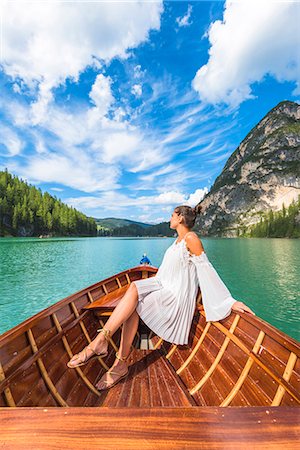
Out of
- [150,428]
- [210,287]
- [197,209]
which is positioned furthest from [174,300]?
[150,428]

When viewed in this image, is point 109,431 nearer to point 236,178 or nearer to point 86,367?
point 86,367

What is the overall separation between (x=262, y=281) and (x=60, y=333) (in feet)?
62.0

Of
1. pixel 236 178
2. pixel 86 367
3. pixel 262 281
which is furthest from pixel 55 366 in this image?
pixel 236 178

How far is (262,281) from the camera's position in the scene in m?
18.6

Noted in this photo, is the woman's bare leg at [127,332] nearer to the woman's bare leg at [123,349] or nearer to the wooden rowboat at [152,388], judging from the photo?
the woman's bare leg at [123,349]

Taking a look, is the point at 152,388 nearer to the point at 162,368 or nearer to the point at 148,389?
the point at 148,389

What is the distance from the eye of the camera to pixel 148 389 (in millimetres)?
3225

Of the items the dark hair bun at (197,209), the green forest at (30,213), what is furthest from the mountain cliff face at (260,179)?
the dark hair bun at (197,209)

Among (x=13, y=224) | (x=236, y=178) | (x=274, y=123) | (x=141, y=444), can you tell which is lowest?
(x=141, y=444)

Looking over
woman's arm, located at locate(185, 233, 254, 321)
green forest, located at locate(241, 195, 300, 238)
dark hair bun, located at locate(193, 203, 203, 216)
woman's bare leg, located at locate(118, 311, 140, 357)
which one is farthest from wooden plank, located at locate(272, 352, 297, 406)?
green forest, located at locate(241, 195, 300, 238)

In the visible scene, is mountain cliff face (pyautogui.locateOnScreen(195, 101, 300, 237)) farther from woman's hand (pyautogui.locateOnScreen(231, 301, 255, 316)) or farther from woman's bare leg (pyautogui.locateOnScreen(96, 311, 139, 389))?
woman's bare leg (pyautogui.locateOnScreen(96, 311, 139, 389))

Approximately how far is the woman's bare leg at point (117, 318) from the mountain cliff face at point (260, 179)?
147 m

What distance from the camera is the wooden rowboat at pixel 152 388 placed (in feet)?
4.14

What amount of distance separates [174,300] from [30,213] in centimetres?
11534
